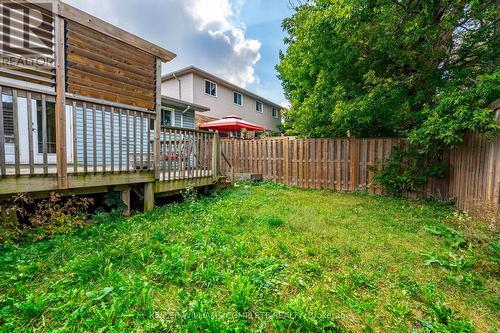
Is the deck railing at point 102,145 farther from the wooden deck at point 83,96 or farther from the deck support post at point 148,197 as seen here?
the deck support post at point 148,197

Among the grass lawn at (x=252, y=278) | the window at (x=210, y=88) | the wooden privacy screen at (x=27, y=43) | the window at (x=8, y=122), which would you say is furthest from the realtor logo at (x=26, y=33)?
the window at (x=210, y=88)

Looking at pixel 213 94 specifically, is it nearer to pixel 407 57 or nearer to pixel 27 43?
pixel 407 57

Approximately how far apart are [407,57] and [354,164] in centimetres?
319

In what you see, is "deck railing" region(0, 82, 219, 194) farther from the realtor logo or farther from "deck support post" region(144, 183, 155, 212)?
the realtor logo

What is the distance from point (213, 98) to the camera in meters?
16.0

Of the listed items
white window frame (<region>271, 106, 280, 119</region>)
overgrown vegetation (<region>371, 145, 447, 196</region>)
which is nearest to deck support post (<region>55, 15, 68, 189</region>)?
overgrown vegetation (<region>371, 145, 447, 196</region>)

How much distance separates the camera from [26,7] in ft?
9.95

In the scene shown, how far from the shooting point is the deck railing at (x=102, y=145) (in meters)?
3.21

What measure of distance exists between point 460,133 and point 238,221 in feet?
15.6

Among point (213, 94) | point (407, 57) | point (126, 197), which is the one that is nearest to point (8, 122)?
point (126, 197)

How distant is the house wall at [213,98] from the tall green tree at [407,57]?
910 cm

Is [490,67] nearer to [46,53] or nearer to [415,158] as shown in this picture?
[415,158]

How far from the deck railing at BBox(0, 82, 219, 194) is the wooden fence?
129 inches

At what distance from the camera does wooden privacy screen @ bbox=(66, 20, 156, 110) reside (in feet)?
11.5
